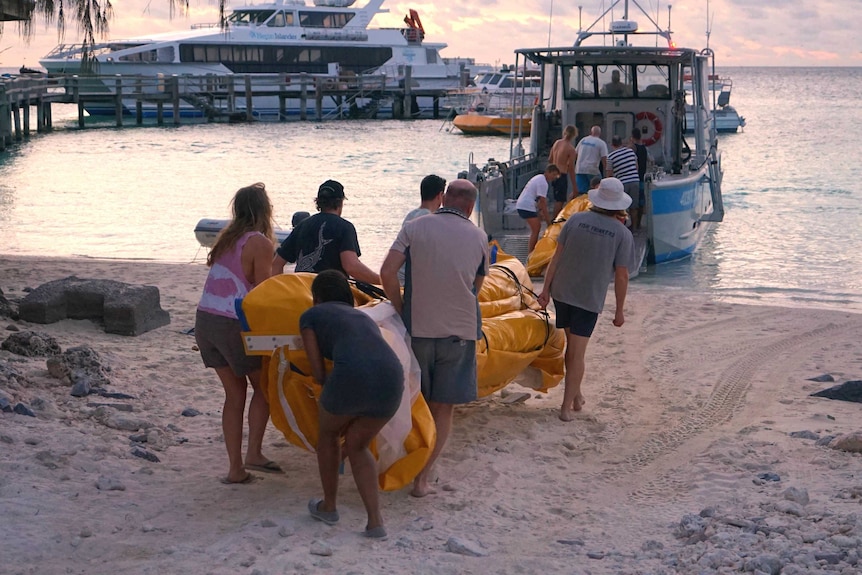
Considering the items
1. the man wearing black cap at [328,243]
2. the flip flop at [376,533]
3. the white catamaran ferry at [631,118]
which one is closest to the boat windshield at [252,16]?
the white catamaran ferry at [631,118]

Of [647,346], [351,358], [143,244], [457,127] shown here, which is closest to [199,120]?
[457,127]

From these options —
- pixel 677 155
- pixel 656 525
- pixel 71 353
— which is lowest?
pixel 656 525

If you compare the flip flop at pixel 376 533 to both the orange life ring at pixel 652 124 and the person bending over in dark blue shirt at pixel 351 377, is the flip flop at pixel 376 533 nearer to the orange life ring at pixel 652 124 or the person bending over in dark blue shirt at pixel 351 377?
the person bending over in dark blue shirt at pixel 351 377

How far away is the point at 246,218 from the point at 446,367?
1.18m

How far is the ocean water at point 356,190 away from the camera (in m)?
14.5

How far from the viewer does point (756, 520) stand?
4465mm

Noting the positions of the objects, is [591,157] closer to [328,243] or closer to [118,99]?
[328,243]

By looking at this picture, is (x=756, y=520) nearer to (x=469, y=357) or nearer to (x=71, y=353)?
(x=469, y=357)

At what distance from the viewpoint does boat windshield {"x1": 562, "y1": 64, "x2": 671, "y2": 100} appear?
15289 millimetres

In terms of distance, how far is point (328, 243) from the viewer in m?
5.26

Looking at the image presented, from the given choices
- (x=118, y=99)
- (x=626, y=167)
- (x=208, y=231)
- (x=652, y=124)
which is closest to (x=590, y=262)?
(x=626, y=167)

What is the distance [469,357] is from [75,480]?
6.40 feet

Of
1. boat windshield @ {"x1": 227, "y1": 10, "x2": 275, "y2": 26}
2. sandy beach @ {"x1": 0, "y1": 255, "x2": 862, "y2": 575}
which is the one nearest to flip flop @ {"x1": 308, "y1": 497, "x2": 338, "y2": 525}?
sandy beach @ {"x1": 0, "y1": 255, "x2": 862, "y2": 575}

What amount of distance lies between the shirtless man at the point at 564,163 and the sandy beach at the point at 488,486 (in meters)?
6.06
